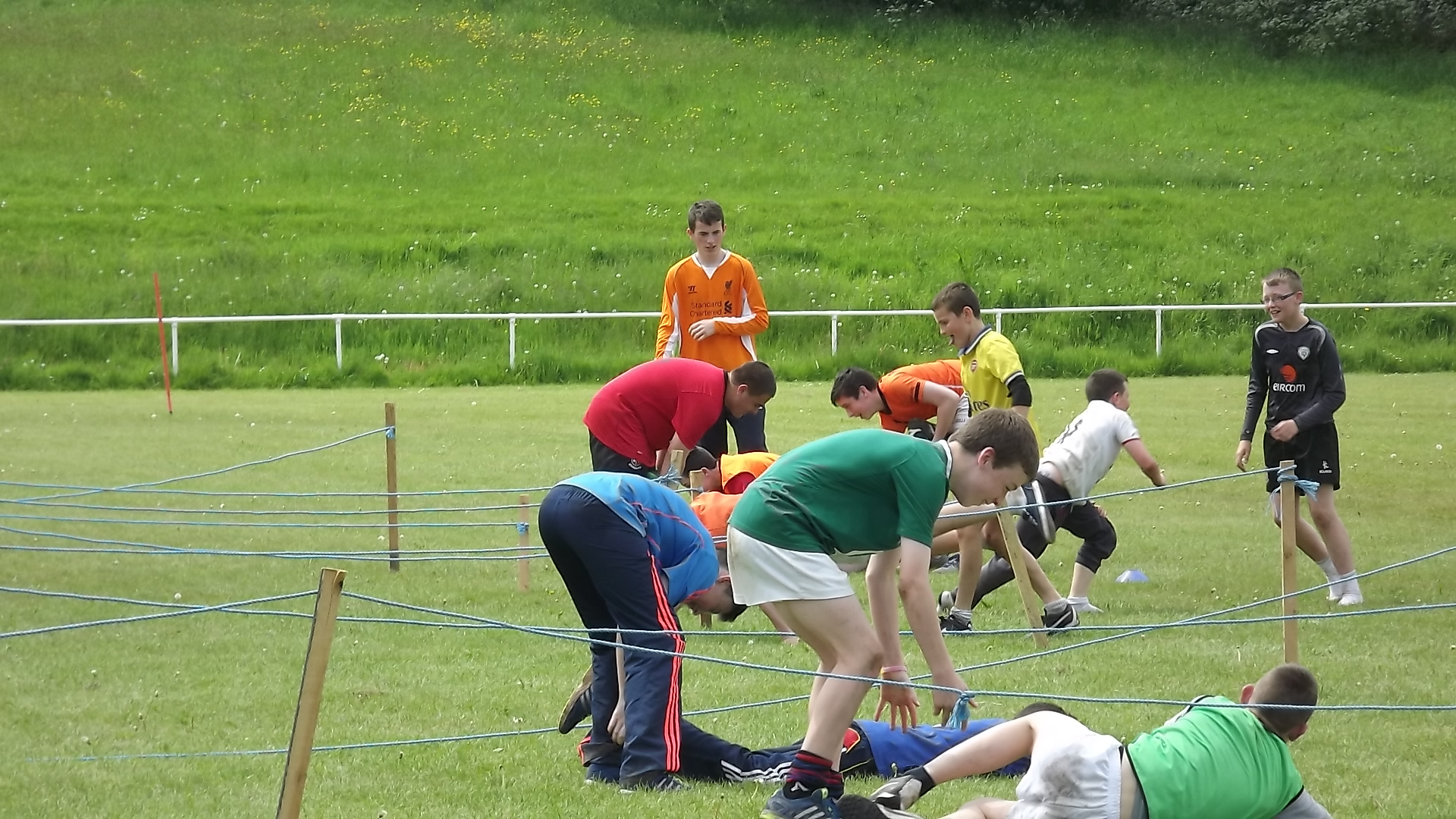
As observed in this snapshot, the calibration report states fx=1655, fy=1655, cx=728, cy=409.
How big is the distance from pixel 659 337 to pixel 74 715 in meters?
5.01

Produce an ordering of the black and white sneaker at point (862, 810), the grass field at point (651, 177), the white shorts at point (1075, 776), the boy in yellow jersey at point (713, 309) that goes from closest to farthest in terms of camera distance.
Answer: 1. the white shorts at point (1075, 776)
2. the black and white sneaker at point (862, 810)
3. the boy in yellow jersey at point (713, 309)
4. the grass field at point (651, 177)

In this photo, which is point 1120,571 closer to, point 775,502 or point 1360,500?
point 1360,500

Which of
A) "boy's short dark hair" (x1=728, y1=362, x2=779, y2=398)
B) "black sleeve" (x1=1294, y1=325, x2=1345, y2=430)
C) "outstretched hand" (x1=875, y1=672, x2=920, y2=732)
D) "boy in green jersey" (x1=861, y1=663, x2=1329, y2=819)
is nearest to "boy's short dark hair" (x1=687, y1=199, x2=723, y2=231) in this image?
"boy's short dark hair" (x1=728, y1=362, x2=779, y2=398)

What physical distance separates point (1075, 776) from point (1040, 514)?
4.32 meters

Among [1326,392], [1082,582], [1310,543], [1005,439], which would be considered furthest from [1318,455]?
[1005,439]

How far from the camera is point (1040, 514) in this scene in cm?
896

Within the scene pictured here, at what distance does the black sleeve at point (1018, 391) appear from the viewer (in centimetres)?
903

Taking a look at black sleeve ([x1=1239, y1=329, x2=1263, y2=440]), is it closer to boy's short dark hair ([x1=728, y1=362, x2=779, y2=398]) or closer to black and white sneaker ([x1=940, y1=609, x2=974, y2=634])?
black and white sneaker ([x1=940, y1=609, x2=974, y2=634])

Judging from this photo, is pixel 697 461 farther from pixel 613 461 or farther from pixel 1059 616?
pixel 1059 616

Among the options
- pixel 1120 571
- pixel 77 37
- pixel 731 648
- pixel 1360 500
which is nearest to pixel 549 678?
pixel 731 648

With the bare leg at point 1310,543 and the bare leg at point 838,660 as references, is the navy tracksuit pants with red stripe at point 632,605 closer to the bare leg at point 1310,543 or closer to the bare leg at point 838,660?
the bare leg at point 838,660

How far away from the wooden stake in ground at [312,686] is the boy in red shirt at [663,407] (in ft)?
14.8

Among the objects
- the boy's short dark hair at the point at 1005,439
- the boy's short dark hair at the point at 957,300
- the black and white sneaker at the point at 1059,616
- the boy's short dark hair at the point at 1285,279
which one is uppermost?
the boy's short dark hair at the point at 1285,279

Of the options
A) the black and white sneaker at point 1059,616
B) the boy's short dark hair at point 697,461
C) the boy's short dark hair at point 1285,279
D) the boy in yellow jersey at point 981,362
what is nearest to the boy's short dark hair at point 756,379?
the boy's short dark hair at point 697,461
